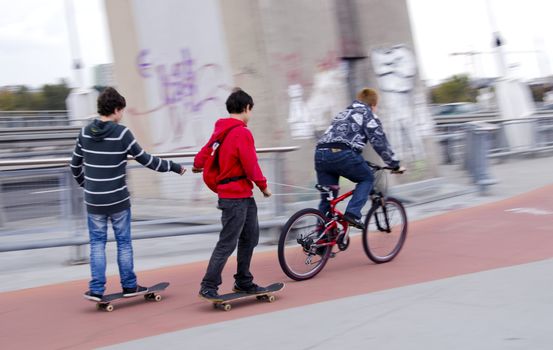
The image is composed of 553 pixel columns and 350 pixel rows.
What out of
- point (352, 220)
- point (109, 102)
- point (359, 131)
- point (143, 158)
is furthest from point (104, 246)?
point (359, 131)

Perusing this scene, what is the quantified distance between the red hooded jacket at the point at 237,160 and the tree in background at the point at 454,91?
260 ft

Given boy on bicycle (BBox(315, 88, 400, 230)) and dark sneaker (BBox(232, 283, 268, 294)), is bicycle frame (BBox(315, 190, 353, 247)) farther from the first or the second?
dark sneaker (BBox(232, 283, 268, 294))

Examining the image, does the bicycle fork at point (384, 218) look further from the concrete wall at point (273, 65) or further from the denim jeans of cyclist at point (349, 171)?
the concrete wall at point (273, 65)

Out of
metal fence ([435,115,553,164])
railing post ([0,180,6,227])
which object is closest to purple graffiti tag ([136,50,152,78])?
railing post ([0,180,6,227])

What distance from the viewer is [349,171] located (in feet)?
21.1

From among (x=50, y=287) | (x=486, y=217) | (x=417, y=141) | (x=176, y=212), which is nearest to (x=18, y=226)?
(x=50, y=287)

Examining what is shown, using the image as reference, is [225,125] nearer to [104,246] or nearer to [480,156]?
[104,246]

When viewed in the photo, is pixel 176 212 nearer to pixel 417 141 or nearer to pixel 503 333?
pixel 503 333

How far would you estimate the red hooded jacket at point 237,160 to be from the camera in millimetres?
5195

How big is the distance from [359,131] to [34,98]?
277 ft

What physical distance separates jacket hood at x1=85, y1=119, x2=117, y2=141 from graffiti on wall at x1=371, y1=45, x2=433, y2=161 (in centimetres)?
686

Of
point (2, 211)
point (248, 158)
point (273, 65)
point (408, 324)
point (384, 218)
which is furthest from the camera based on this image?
point (273, 65)

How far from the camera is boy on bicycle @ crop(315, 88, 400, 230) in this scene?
6410 millimetres

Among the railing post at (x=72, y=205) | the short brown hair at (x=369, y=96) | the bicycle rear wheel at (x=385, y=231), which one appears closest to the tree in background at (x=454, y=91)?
the bicycle rear wheel at (x=385, y=231)
